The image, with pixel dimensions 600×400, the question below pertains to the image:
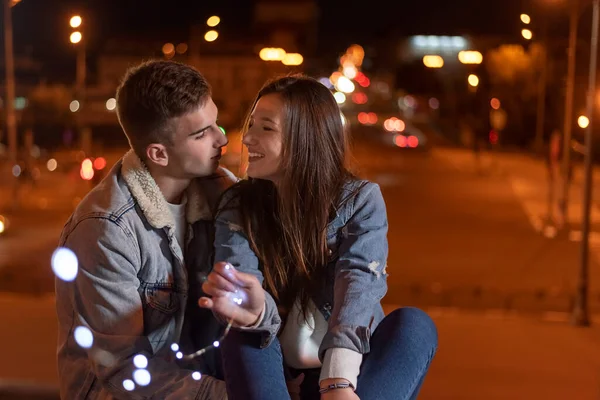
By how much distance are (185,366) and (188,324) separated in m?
0.13

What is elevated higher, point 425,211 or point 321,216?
point 321,216

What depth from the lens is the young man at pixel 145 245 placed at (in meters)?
1.97

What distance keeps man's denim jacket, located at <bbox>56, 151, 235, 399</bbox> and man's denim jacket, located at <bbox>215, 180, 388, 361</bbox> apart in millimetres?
140

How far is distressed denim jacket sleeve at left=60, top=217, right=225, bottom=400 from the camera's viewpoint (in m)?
1.96

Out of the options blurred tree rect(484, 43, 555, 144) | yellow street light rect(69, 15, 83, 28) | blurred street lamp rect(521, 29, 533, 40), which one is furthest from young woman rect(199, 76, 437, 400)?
blurred tree rect(484, 43, 555, 144)

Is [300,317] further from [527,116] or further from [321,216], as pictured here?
[527,116]

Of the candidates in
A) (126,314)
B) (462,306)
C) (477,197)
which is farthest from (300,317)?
(477,197)

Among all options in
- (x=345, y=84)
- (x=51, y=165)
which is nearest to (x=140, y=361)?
(x=51, y=165)

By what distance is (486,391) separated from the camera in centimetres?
434

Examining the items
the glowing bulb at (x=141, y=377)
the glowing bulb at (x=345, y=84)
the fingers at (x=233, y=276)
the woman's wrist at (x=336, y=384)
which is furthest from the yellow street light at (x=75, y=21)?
the glowing bulb at (x=345, y=84)

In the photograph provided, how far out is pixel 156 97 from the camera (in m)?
2.05

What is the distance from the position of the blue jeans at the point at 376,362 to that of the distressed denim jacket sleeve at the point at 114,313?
143 mm

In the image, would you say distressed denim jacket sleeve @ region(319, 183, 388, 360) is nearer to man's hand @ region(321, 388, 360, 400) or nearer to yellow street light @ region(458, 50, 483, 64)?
man's hand @ region(321, 388, 360, 400)

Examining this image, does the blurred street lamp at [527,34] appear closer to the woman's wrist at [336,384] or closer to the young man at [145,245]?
the young man at [145,245]
